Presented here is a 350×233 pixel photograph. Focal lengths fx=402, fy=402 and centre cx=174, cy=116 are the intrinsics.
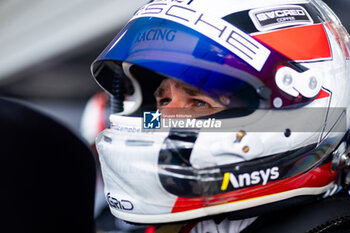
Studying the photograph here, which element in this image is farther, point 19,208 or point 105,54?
point 105,54

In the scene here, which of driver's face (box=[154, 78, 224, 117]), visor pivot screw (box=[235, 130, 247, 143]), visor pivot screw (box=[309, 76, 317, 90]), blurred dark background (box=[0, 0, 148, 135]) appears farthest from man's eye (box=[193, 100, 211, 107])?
blurred dark background (box=[0, 0, 148, 135])

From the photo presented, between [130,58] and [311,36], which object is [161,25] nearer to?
[130,58]

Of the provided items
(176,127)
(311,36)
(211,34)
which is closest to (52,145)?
(176,127)

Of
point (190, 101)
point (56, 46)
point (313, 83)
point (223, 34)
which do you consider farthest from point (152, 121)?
point (56, 46)

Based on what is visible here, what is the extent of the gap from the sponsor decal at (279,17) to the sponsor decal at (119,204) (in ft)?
1.48

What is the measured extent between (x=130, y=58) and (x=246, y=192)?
373mm

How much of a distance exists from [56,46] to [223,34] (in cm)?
468

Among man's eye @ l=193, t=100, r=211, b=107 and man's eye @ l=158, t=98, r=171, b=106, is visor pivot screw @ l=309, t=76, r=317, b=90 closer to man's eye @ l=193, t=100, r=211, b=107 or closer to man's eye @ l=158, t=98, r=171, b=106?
man's eye @ l=193, t=100, r=211, b=107

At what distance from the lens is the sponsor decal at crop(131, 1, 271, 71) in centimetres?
80

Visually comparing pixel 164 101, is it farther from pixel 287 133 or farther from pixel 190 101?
pixel 287 133

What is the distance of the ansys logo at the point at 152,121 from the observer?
0.86 m

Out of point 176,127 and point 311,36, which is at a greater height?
point 311,36

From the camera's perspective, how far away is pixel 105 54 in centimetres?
95

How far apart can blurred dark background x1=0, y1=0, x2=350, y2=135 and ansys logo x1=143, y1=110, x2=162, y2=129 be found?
282cm
